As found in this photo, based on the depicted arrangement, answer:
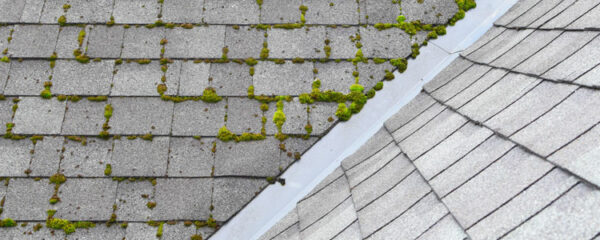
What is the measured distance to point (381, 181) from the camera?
4.93 metres

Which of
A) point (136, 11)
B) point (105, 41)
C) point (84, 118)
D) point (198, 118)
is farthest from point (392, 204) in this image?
point (136, 11)

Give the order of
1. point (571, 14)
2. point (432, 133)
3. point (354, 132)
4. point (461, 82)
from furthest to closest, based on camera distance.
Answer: point (354, 132) → point (461, 82) → point (571, 14) → point (432, 133)

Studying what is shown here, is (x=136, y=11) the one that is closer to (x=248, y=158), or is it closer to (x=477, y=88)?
(x=248, y=158)

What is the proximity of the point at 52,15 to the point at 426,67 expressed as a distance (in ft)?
22.5

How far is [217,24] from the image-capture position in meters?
7.80

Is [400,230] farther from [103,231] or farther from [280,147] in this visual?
[103,231]

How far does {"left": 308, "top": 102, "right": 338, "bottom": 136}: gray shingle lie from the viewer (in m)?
6.94

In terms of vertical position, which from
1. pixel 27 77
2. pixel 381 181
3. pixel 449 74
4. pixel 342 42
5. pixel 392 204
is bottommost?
pixel 392 204

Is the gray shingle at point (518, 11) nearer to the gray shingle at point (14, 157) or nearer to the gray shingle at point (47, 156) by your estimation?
the gray shingle at point (47, 156)

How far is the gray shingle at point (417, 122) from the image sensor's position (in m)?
5.51

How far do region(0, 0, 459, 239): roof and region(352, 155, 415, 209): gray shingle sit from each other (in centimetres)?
187

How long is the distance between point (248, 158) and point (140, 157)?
5.58ft

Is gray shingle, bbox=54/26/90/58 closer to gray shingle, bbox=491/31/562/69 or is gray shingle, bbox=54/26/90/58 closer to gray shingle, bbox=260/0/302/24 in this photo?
gray shingle, bbox=260/0/302/24

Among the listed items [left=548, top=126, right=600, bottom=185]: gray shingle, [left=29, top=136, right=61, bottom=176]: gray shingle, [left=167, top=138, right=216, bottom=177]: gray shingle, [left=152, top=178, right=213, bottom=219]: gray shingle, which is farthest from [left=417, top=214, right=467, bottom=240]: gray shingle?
[left=29, top=136, right=61, bottom=176]: gray shingle
